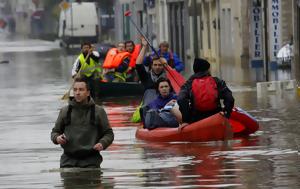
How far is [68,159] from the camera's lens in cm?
1527

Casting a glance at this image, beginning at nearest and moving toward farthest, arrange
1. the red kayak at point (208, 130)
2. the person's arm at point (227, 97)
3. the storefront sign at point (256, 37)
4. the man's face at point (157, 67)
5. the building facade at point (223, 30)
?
the person's arm at point (227, 97), the red kayak at point (208, 130), the man's face at point (157, 67), the building facade at point (223, 30), the storefront sign at point (256, 37)

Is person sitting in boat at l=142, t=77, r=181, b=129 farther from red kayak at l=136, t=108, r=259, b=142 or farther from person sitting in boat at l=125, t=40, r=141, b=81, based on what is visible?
person sitting in boat at l=125, t=40, r=141, b=81

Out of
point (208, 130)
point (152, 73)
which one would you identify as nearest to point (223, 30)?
point (152, 73)

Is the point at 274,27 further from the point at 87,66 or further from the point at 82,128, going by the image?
the point at 82,128

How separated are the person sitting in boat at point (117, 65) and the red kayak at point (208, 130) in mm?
13521

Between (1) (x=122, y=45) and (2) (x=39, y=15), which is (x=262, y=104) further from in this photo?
(2) (x=39, y=15)

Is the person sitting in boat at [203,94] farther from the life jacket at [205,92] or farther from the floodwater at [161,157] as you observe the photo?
the floodwater at [161,157]

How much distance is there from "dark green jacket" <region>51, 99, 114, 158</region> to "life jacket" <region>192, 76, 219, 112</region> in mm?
4991

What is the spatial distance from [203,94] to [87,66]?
48.0 ft

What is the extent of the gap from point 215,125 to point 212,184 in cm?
568

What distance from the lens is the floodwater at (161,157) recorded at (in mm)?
15164

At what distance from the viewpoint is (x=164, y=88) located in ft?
69.4

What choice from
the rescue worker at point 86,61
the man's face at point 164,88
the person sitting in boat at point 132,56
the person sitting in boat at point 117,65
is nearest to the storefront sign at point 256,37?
the person sitting in boat at point 117,65

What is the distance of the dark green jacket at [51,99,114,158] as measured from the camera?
14953 millimetres
